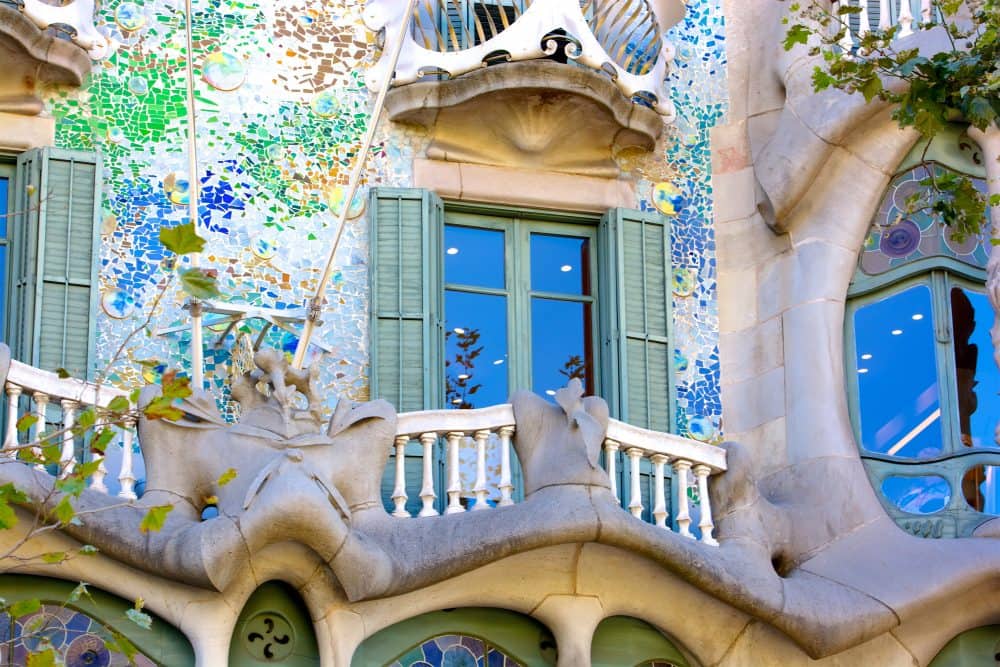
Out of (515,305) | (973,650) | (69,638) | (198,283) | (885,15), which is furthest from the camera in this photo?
(885,15)

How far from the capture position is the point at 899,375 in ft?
48.0

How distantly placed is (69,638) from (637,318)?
4069mm

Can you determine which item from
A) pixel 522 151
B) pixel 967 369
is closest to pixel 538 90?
pixel 522 151

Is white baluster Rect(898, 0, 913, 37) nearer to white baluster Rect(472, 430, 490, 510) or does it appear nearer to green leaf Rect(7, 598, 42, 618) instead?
white baluster Rect(472, 430, 490, 510)

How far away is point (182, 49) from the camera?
14.9 metres

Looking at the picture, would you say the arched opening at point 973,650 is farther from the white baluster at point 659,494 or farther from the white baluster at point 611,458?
the white baluster at point 611,458

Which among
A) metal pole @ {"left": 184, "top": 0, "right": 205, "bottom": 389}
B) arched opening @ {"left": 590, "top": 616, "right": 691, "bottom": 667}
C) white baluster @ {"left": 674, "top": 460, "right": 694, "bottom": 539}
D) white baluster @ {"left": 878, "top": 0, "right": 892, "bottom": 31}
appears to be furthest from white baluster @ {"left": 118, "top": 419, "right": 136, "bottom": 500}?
white baluster @ {"left": 878, "top": 0, "right": 892, "bottom": 31}

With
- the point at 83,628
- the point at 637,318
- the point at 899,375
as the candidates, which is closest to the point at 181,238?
the point at 83,628

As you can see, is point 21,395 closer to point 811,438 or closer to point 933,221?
point 811,438

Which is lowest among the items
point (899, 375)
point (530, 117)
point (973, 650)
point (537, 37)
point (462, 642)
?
point (973, 650)

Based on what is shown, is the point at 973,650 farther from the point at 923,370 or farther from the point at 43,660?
the point at 43,660

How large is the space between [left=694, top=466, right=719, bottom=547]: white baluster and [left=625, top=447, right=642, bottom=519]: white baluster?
330 millimetres

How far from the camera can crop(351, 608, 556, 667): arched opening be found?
13086mm

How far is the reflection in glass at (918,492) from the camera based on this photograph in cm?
1423
